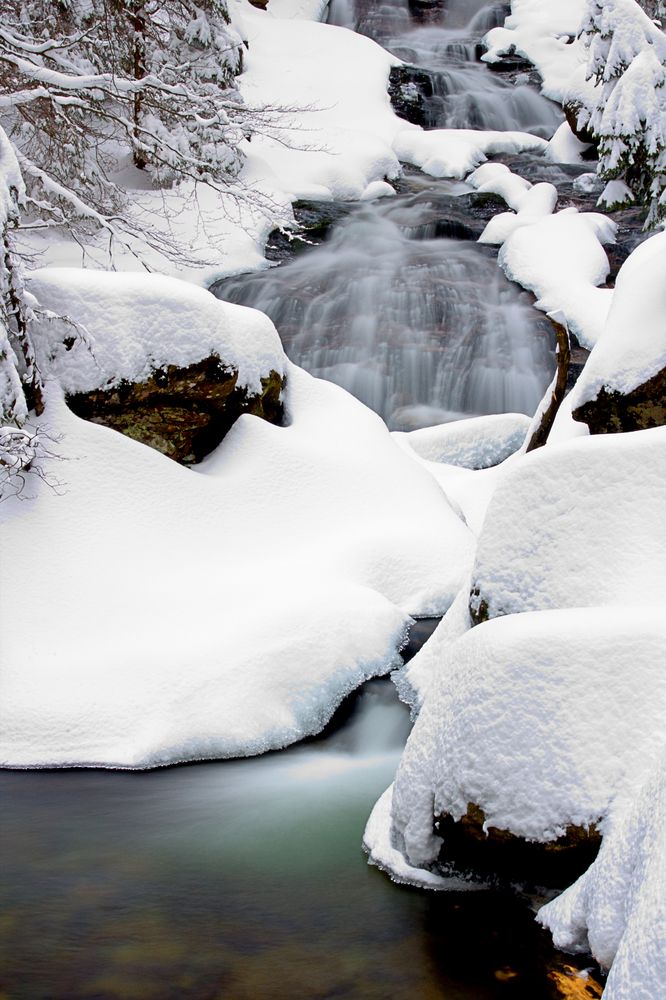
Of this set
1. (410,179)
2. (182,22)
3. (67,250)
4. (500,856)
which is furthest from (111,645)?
(410,179)

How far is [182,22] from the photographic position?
17.1m

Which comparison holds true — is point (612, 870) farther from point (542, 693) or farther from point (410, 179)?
point (410, 179)

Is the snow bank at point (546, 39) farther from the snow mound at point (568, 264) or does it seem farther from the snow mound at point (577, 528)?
the snow mound at point (577, 528)

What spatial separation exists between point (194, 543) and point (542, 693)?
3522 millimetres

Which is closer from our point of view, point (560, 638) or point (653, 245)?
point (560, 638)

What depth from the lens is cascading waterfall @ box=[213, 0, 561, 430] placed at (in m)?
12.4

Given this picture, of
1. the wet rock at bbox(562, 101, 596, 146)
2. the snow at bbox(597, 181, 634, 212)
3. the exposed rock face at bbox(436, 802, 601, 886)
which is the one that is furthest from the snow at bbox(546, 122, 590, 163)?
the exposed rock face at bbox(436, 802, 601, 886)

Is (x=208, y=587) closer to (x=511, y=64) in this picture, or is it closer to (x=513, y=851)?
(x=513, y=851)

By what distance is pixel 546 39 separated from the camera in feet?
87.4

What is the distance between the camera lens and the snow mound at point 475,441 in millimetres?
11211

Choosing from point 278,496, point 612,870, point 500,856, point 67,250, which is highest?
point 612,870

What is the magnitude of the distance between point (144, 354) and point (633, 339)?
3611 mm

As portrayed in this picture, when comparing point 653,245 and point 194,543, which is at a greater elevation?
point 653,245

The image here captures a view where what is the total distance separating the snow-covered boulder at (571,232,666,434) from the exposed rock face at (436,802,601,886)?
358 cm
